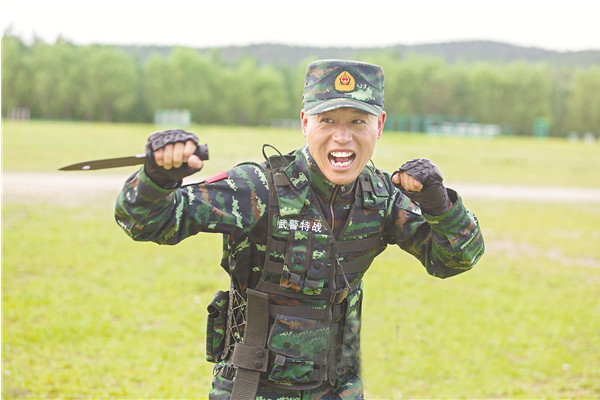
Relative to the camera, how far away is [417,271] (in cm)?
1033

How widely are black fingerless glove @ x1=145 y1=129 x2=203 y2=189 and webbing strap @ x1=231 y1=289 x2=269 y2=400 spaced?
29.5 inches

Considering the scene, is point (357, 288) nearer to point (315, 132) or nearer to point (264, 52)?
point (315, 132)

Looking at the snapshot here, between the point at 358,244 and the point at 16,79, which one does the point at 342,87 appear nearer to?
the point at 358,244

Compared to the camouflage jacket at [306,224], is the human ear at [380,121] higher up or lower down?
higher up

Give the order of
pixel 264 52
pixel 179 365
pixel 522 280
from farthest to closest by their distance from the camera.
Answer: pixel 264 52 < pixel 522 280 < pixel 179 365

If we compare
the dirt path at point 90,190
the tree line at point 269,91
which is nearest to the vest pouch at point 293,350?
the dirt path at point 90,190

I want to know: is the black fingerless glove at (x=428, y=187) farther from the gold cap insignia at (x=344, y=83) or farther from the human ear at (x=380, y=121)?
the gold cap insignia at (x=344, y=83)

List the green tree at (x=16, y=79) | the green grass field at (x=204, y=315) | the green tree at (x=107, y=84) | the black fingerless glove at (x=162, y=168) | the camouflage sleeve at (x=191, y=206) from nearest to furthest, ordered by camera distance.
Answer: the black fingerless glove at (x=162, y=168) < the camouflage sleeve at (x=191, y=206) < the green grass field at (x=204, y=315) < the green tree at (x=16, y=79) < the green tree at (x=107, y=84)

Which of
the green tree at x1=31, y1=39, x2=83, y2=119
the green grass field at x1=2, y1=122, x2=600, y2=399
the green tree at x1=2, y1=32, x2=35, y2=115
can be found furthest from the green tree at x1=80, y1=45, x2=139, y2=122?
the green grass field at x1=2, y1=122, x2=600, y2=399

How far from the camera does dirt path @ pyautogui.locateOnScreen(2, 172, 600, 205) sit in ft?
51.9

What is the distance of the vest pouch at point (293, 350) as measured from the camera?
304 cm

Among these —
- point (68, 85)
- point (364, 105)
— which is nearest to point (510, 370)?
point (364, 105)

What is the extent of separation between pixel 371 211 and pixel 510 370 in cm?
424

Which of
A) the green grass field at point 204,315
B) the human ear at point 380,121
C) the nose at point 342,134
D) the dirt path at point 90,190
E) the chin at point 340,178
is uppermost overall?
the human ear at point 380,121
